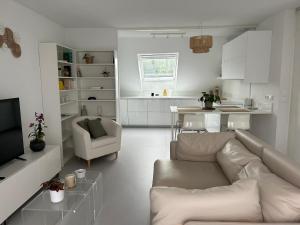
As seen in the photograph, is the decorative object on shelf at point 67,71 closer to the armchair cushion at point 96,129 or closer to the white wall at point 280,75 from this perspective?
the armchair cushion at point 96,129

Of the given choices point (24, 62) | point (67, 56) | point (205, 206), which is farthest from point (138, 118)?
point (205, 206)

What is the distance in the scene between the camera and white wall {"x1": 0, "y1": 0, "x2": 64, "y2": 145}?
2885 mm

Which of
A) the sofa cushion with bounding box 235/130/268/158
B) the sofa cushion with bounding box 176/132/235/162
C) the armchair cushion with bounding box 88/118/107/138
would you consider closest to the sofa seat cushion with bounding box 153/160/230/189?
the sofa cushion with bounding box 176/132/235/162

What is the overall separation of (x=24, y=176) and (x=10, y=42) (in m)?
1.73

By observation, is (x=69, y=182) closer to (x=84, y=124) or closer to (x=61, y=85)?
(x=84, y=124)

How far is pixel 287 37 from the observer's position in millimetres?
3770

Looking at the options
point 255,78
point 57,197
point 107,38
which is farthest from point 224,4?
point 57,197

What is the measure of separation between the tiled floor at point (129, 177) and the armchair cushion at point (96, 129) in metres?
0.49

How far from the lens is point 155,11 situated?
371 centimetres

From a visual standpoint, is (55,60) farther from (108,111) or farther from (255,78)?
(255,78)

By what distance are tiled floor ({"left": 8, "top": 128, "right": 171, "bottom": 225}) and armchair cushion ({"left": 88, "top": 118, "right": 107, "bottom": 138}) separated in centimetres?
49

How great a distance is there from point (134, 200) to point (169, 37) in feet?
16.7

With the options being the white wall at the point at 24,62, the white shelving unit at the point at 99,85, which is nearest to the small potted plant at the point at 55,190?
the white wall at the point at 24,62

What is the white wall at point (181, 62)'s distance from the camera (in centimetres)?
677
